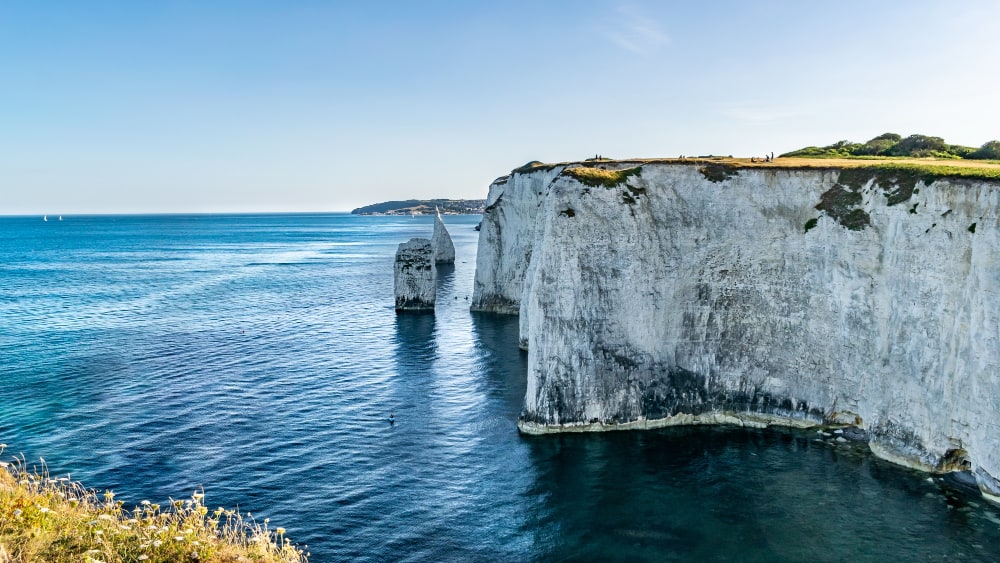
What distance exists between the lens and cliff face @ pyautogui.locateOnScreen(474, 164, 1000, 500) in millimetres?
37906

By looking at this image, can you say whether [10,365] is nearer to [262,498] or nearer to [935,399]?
[262,498]

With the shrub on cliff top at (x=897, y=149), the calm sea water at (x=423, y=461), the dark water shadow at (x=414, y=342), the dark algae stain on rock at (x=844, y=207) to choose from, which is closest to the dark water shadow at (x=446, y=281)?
the dark water shadow at (x=414, y=342)

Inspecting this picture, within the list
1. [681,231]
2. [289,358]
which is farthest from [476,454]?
[289,358]

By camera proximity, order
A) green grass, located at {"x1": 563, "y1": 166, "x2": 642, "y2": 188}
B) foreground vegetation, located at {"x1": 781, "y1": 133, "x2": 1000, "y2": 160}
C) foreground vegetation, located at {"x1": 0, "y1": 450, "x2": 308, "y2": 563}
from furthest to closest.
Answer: foreground vegetation, located at {"x1": 781, "y1": 133, "x2": 1000, "y2": 160}, green grass, located at {"x1": 563, "y1": 166, "x2": 642, "y2": 188}, foreground vegetation, located at {"x1": 0, "y1": 450, "x2": 308, "y2": 563}

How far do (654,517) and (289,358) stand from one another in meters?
40.4

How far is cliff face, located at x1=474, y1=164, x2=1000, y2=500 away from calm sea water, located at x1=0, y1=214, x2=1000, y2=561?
2.63 metres

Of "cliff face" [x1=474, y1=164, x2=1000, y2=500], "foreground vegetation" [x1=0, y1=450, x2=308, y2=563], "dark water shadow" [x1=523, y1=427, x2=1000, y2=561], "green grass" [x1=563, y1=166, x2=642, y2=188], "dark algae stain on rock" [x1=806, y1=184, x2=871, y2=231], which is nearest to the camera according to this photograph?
"foreground vegetation" [x1=0, y1=450, x2=308, y2=563]

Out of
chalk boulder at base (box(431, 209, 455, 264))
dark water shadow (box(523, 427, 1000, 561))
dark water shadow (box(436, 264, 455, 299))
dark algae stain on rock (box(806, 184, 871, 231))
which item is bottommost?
dark water shadow (box(523, 427, 1000, 561))

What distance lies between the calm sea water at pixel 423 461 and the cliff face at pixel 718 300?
2630mm

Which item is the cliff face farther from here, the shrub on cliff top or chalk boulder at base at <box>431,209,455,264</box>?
chalk boulder at base at <box>431,209,455,264</box>

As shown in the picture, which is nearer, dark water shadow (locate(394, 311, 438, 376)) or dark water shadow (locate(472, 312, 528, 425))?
dark water shadow (locate(472, 312, 528, 425))

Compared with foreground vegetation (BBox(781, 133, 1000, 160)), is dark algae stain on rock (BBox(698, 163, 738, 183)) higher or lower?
lower

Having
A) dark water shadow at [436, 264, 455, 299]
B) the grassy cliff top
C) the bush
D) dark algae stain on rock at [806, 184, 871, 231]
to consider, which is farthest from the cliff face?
dark water shadow at [436, 264, 455, 299]

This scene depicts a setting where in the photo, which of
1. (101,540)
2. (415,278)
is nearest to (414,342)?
(415,278)
